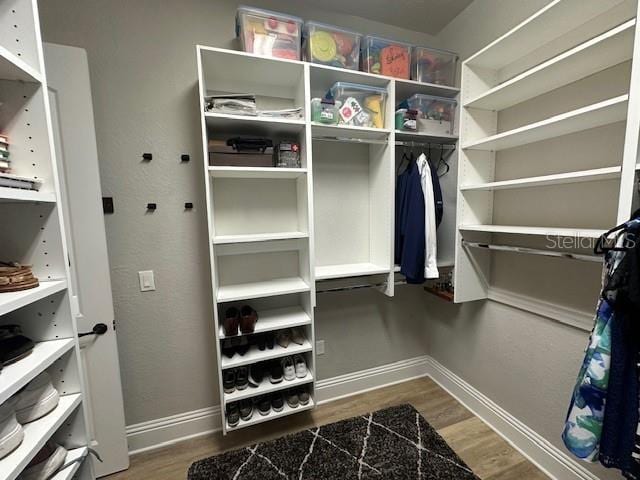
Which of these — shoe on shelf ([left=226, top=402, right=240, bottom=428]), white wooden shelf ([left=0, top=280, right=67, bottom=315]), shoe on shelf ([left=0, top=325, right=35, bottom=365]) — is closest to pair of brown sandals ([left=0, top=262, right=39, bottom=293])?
white wooden shelf ([left=0, top=280, right=67, bottom=315])

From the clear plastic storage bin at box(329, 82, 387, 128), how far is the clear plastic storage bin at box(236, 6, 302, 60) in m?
0.32

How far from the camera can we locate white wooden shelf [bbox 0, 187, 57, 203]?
2.25 ft

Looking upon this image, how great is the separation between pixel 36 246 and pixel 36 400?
1.54ft

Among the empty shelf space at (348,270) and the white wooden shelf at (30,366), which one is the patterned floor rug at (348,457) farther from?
the white wooden shelf at (30,366)

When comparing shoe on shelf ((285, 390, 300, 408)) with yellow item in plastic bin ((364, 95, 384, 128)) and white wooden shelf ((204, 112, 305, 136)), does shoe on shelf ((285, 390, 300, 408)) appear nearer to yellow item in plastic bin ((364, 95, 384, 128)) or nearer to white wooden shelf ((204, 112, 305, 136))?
white wooden shelf ((204, 112, 305, 136))

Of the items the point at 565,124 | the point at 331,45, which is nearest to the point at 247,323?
the point at 331,45

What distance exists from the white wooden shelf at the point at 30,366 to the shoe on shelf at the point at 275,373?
1.06 meters

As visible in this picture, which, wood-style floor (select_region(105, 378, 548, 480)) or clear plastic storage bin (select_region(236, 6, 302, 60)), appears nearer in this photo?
clear plastic storage bin (select_region(236, 6, 302, 60))

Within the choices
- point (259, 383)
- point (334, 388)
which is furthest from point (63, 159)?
point (334, 388)

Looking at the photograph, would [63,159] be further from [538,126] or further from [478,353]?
[478,353]

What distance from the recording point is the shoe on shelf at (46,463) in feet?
2.65

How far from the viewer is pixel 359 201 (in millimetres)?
2098

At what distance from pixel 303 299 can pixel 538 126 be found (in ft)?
5.14

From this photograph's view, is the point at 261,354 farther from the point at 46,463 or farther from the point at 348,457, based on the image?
the point at 46,463
